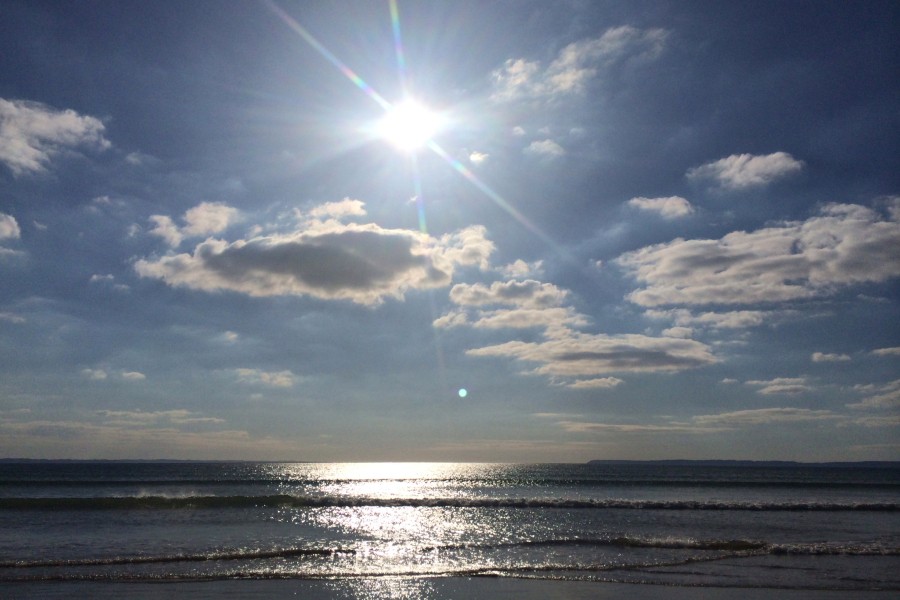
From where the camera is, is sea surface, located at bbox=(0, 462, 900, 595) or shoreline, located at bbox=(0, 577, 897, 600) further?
sea surface, located at bbox=(0, 462, 900, 595)

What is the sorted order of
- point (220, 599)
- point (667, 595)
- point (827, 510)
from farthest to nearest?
1. point (827, 510)
2. point (667, 595)
3. point (220, 599)

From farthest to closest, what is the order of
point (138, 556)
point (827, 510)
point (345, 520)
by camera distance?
point (827, 510)
point (345, 520)
point (138, 556)

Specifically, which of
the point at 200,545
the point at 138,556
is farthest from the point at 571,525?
the point at 138,556

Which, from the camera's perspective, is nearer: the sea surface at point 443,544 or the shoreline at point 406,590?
the shoreline at point 406,590

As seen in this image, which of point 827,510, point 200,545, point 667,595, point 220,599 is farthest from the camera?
point 827,510

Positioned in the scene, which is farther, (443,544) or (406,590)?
(443,544)

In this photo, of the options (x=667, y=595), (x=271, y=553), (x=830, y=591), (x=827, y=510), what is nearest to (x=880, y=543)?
(x=830, y=591)

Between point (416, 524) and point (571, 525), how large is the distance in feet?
28.1

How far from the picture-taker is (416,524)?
3331cm

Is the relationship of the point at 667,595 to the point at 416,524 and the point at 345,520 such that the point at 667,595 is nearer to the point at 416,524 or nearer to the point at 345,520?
the point at 416,524

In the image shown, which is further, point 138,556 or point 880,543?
point 880,543

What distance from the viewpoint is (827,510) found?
4456cm

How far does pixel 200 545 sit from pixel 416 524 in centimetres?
1243

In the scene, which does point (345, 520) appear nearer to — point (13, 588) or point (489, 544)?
point (489, 544)
